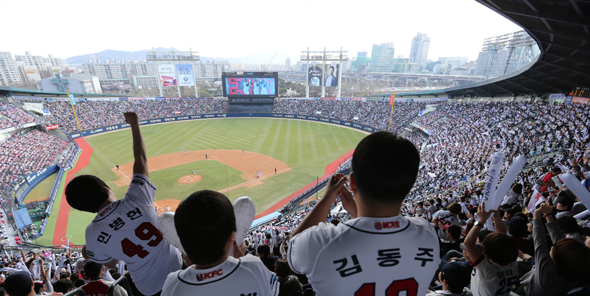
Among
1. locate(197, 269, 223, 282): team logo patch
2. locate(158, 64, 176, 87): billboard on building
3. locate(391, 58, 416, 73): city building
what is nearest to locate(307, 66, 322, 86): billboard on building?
locate(158, 64, 176, 87): billboard on building

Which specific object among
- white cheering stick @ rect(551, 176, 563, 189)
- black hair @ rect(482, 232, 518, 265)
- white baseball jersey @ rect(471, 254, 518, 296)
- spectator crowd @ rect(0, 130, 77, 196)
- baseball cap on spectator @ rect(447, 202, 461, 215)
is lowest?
spectator crowd @ rect(0, 130, 77, 196)

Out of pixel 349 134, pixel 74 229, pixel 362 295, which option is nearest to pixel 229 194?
pixel 74 229

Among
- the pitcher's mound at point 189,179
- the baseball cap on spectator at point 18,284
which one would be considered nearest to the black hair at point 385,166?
the baseball cap on spectator at point 18,284

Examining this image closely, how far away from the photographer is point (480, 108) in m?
32.0

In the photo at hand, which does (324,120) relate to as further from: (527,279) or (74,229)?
(527,279)

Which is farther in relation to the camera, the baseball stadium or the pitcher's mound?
the pitcher's mound

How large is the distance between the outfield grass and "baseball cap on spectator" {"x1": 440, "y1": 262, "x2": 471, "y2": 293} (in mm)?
29434

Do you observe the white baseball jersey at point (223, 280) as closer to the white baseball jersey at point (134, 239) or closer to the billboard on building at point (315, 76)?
the white baseball jersey at point (134, 239)

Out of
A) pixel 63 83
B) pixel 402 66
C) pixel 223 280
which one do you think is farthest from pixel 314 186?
pixel 402 66

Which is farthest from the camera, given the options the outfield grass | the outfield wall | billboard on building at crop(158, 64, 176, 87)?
billboard on building at crop(158, 64, 176, 87)

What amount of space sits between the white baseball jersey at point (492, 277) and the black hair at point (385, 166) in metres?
1.99

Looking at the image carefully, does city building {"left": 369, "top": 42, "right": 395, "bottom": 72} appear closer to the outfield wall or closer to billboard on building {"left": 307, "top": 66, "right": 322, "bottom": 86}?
billboard on building {"left": 307, "top": 66, "right": 322, "bottom": 86}

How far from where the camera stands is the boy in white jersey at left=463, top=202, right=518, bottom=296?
2598mm

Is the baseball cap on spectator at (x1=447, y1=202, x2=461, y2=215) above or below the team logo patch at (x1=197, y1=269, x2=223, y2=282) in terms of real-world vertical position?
below
